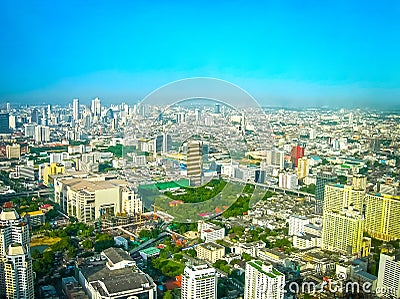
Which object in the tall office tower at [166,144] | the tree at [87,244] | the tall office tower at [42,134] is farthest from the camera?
the tall office tower at [42,134]

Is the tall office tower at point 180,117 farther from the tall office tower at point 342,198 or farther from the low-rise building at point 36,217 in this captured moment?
the low-rise building at point 36,217

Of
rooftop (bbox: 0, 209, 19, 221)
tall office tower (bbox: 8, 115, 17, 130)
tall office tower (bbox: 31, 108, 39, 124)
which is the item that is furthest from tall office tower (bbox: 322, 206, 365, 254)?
tall office tower (bbox: 8, 115, 17, 130)

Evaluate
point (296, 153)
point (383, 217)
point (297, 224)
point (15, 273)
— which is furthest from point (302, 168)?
point (15, 273)

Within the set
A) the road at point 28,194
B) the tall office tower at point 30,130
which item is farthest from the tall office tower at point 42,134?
the road at point 28,194

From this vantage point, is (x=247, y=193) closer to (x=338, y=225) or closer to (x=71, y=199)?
(x=338, y=225)

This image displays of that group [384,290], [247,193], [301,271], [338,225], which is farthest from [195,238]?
[384,290]

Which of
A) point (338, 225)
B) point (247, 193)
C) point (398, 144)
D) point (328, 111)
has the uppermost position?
point (328, 111)
